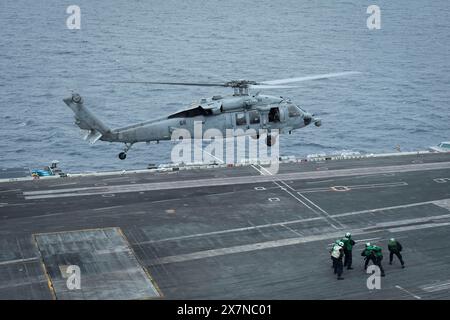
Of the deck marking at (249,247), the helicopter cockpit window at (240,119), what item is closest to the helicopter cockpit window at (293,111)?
the helicopter cockpit window at (240,119)

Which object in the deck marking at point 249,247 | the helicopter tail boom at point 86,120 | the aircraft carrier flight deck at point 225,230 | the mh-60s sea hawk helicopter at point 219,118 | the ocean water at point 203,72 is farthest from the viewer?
the ocean water at point 203,72

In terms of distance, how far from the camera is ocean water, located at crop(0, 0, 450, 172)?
284 feet

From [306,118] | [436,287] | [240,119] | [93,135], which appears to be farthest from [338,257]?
[93,135]

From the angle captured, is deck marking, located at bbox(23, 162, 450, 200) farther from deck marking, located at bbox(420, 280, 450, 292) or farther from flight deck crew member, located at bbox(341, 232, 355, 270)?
deck marking, located at bbox(420, 280, 450, 292)

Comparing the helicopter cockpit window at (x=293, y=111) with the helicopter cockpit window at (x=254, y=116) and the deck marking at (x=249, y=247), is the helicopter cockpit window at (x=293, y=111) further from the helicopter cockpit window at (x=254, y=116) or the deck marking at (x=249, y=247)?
the deck marking at (x=249, y=247)

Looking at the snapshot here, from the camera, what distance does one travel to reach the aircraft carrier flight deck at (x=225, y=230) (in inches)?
1453

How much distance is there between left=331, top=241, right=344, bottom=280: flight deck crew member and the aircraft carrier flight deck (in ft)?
1.70

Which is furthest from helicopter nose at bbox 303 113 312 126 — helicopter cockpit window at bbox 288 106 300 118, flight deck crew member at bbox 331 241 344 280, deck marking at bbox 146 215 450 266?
flight deck crew member at bbox 331 241 344 280

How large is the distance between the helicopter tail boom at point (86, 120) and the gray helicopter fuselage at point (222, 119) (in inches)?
16.5

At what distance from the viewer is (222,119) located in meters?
45.8

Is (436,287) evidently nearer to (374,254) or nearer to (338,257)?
(374,254)

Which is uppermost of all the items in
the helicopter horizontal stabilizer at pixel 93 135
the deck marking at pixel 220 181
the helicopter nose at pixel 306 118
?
the helicopter nose at pixel 306 118
